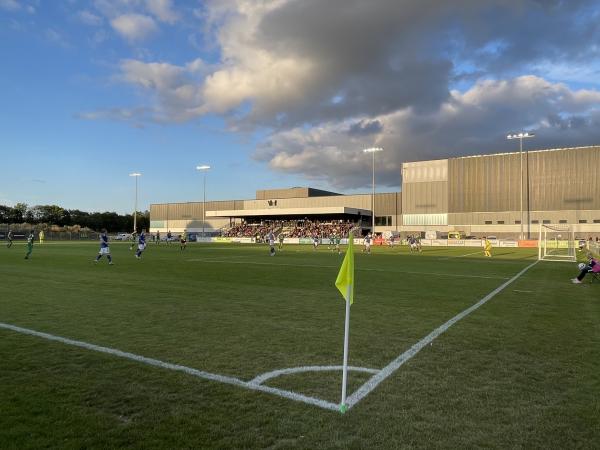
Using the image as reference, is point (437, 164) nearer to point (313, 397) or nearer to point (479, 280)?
point (479, 280)

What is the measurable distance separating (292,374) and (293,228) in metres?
89.7

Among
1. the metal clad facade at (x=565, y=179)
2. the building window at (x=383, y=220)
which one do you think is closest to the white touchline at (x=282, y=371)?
the metal clad facade at (x=565, y=179)

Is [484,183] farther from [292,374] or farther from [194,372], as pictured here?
[194,372]

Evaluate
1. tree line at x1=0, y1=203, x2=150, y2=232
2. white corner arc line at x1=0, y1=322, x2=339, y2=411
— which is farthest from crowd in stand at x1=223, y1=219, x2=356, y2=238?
white corner arc line at x1=0, y1=322, x2=339, y2=411

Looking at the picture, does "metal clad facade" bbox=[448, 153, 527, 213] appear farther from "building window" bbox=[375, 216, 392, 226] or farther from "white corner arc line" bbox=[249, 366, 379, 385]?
"white corner arc line" bbox=[249, 366, 379, 385]

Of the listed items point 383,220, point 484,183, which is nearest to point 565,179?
point 484,183

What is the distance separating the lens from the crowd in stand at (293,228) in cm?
8862

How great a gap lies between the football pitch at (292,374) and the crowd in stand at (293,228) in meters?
73.2

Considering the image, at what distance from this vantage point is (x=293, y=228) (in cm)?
9550

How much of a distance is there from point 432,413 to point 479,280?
586 inches

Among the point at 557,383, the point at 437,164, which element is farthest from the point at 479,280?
the point at 437,164

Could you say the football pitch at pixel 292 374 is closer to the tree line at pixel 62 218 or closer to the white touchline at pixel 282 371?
the white touchline at pixel 282 371

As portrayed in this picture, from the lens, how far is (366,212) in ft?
303

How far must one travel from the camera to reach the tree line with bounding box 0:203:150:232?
13750 cm
